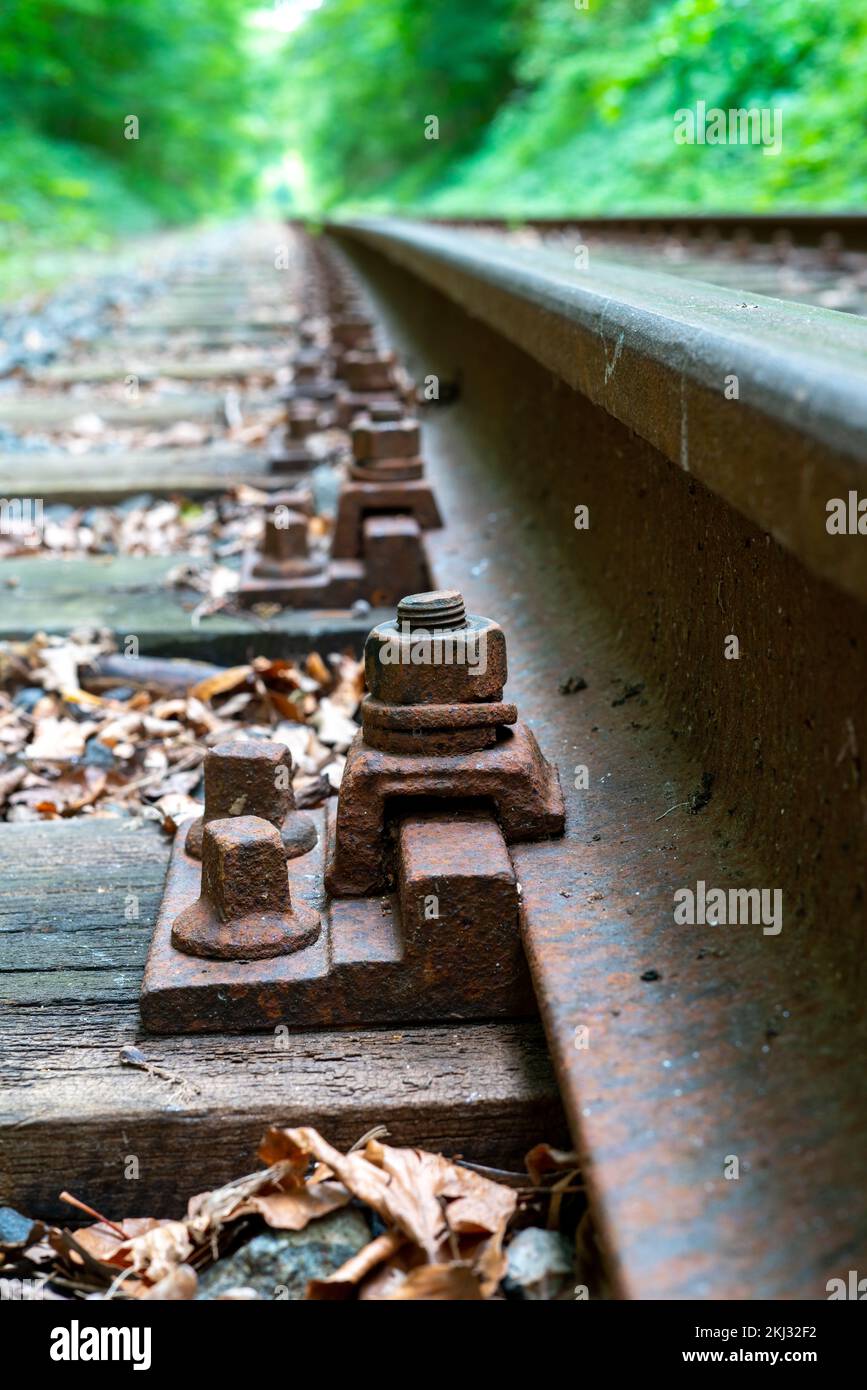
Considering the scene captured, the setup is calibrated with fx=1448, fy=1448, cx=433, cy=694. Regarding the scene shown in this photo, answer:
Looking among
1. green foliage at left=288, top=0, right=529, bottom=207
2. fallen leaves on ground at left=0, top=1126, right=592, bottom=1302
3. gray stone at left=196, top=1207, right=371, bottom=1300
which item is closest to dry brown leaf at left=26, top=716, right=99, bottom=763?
fallen leaves on ground at left=0, top=1126, right=592, bottom=1302

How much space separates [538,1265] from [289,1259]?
9.4 inches

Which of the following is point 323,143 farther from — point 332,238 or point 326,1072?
point 326,1072

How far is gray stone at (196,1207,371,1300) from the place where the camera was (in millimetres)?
1361

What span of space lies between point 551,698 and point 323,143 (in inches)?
2203

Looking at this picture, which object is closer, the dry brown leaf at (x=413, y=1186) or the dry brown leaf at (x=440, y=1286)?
the dry brown leaf at (x=440, y=1286)

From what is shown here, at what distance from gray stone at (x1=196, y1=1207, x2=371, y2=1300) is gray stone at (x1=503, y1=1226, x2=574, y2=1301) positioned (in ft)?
0.50

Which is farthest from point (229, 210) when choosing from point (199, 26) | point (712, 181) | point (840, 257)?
point (840, 257)

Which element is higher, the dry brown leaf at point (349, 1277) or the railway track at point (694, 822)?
the railway track at point (694, 822)

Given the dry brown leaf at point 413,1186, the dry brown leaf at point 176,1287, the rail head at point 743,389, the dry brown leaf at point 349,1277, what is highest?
the rail head at point 743,389

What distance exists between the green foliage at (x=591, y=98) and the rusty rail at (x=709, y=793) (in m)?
8.65

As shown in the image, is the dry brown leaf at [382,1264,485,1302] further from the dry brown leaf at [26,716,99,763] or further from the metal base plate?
the dry brown leaf at [26,716,99,763]

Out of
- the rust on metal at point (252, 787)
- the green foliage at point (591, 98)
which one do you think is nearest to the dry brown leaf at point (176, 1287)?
the rust on metal at point (252, 787)

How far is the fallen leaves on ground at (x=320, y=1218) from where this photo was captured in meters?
1.35

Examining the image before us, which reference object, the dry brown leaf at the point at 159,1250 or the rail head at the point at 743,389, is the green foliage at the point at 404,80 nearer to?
the rail head at the point at 743,389
